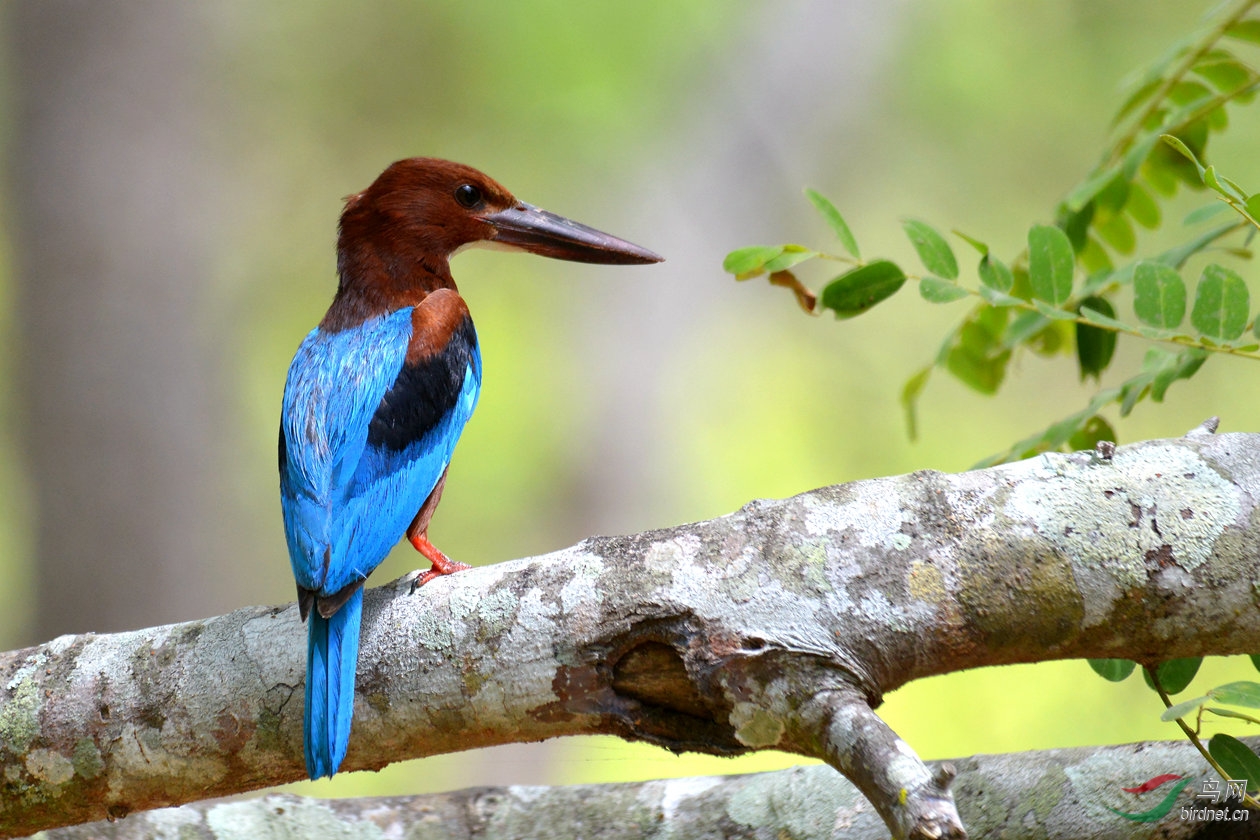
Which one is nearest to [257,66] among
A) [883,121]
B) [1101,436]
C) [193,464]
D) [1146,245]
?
[193,464]

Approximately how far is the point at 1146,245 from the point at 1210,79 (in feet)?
11.8

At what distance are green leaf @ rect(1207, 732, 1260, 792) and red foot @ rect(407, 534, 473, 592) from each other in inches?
38.9

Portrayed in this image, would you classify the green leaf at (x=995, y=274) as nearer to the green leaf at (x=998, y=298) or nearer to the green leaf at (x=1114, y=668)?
the green leaf at (x=998, y=298)

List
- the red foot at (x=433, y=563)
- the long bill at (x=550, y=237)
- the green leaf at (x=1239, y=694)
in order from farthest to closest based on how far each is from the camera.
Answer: the long bill at (x=550, y=237), the red foot at (x=433, y=563), the green leaf at (x=1239, y=694)

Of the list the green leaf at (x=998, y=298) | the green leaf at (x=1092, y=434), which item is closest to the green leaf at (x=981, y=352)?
the green leaf at (x=1092, y=434)

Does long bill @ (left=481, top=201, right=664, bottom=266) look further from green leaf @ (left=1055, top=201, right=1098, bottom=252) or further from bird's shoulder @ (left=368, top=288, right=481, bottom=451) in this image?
green leaf @ (left=1055, top=201, right=1098, bottom=252)

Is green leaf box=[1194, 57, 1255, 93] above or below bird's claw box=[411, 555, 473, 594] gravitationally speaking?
above

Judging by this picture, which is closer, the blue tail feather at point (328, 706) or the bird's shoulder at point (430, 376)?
the blue tail feather at point (328, 706)

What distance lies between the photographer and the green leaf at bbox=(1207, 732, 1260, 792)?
1.29 m

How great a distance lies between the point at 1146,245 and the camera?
17.2 ft

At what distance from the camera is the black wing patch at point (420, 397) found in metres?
1.97

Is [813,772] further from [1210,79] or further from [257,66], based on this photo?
[257,66]

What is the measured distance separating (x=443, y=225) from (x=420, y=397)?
0.57 meters

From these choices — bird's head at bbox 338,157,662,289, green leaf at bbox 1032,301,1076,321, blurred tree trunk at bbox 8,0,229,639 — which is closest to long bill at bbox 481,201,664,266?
bird's head at bbox 338,157,662,289
